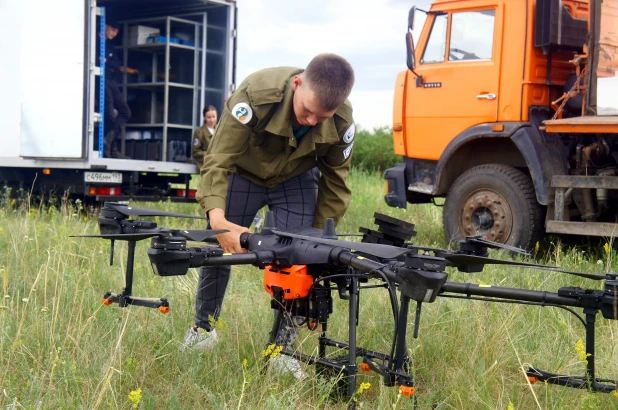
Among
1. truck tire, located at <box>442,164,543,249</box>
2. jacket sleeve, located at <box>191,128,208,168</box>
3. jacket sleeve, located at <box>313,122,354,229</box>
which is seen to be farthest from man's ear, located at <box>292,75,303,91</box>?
jacket sleeve, located at <box>191,128,208,168</box>

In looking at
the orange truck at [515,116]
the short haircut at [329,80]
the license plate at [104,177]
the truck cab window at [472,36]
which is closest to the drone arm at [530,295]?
the short haircut at [329,80]

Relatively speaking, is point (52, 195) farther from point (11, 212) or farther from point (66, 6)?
point (66, 6)

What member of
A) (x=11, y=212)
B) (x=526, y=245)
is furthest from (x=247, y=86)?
(x=11, y=212)

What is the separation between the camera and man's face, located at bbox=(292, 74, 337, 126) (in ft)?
12.4

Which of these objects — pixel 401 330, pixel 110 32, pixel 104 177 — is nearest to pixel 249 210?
pixel 401 330

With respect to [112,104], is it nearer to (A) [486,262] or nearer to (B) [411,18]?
(B) [411,18]

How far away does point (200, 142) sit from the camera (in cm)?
1141

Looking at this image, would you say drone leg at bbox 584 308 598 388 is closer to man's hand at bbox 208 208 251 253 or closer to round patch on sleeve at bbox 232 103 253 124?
man's hand at bbox 208 208 251 253

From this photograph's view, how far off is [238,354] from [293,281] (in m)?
0.80

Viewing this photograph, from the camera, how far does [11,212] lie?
995cm

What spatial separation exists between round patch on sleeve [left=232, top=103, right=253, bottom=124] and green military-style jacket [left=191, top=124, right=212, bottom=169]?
24.0 feet

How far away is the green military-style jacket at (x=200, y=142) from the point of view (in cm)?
1137

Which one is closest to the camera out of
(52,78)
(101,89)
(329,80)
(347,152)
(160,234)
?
(160,234)

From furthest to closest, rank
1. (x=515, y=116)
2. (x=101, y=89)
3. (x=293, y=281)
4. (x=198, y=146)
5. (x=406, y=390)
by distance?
(x=198, y=146)
(x=101, y=89)
(x=515, y=116)
(x=293, y=281)
(x=406, y=390)
